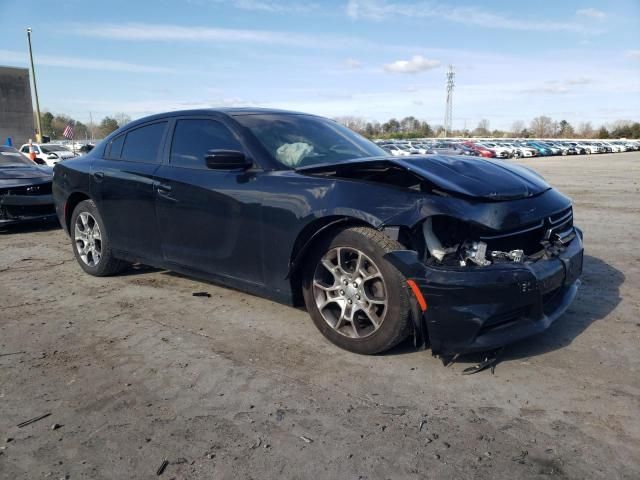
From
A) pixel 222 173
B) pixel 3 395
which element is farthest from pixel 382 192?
pixel 3 395

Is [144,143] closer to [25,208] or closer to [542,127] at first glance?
[25,208]

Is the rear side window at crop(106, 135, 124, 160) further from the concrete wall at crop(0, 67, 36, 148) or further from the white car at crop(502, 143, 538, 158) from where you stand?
the white car at crop(502, 143, 538, 158)

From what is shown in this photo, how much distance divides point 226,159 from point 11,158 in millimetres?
7102

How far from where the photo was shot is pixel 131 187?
466 centimetres

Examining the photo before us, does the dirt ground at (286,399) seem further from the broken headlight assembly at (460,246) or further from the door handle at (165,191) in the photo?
the door handle at (165,191)

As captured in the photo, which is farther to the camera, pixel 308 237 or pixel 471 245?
pixel 308 237

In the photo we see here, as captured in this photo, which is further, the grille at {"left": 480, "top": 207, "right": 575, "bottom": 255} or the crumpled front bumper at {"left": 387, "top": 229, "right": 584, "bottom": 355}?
the grille at {"left": 480, "top": 207, "right": 575, "bottom": 255}

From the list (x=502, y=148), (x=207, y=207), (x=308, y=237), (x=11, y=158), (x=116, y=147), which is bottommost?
(x=502, y=148)

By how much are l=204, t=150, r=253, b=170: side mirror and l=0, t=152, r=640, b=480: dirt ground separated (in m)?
1.17

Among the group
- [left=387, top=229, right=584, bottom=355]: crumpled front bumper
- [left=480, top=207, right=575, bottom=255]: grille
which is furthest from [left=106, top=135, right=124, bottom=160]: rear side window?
[left=480, top=207, right=575, bottom=255]: grille

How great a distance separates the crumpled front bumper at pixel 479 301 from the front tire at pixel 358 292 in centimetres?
15

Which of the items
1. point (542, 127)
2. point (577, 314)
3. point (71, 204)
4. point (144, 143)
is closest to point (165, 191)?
point (144, 143)

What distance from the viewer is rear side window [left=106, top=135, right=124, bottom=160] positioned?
504 centimetres

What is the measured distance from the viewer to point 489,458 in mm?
2287
